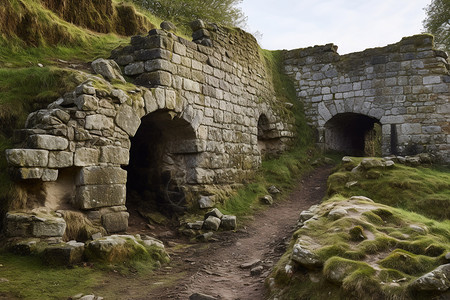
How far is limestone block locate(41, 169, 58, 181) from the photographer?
→ 478 cm

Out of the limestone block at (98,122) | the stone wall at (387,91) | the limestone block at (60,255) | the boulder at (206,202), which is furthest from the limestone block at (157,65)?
the stone wall at (387,91)

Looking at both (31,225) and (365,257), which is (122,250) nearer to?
(31,225)

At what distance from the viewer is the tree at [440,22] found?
17.1 meters

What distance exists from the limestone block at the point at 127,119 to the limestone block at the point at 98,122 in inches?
7.0

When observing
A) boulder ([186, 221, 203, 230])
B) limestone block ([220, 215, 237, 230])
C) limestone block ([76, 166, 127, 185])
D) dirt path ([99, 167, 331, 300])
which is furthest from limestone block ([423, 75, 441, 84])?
limestone block ([76, 166, 127, 185])

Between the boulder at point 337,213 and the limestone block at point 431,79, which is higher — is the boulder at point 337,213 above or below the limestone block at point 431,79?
below

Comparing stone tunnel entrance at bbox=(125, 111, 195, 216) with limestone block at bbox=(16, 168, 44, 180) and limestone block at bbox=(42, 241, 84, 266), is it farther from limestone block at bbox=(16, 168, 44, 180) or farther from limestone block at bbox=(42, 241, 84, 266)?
limestone block at bbox=(42, 241, 84, 266)

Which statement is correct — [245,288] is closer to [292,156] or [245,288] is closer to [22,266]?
[22,266]

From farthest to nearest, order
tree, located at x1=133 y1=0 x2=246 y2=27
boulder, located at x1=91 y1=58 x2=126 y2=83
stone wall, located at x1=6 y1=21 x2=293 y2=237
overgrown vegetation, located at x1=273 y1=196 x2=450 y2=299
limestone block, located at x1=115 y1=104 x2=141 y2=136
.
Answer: tree, located at x1=133 y1=0 x2=246 y2=27 → boulder, located at x1=91 y1=58 x2=126 y2=83 → limestone block, located at x1=115 y1=104 x2=141 y2=136 → stone wall, located at x1=6 y1=21 x2=293 y2=237 → overgrown vegetation, located at x1=273 y1=196 x2=450 y2=299

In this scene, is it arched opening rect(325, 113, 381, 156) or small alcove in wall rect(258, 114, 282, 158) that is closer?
small alcove in wall rect(258, 114, 282, 158)

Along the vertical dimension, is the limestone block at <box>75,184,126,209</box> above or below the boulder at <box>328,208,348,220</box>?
above

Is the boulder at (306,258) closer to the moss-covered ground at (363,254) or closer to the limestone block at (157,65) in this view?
the moss-covered ground at (363,254)

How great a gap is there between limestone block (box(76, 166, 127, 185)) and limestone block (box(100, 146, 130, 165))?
124 millimetres

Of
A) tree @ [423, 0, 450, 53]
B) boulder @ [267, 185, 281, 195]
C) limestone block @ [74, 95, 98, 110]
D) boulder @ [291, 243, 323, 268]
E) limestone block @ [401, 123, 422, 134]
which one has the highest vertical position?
tree @ [423, 0, 450, 53]
